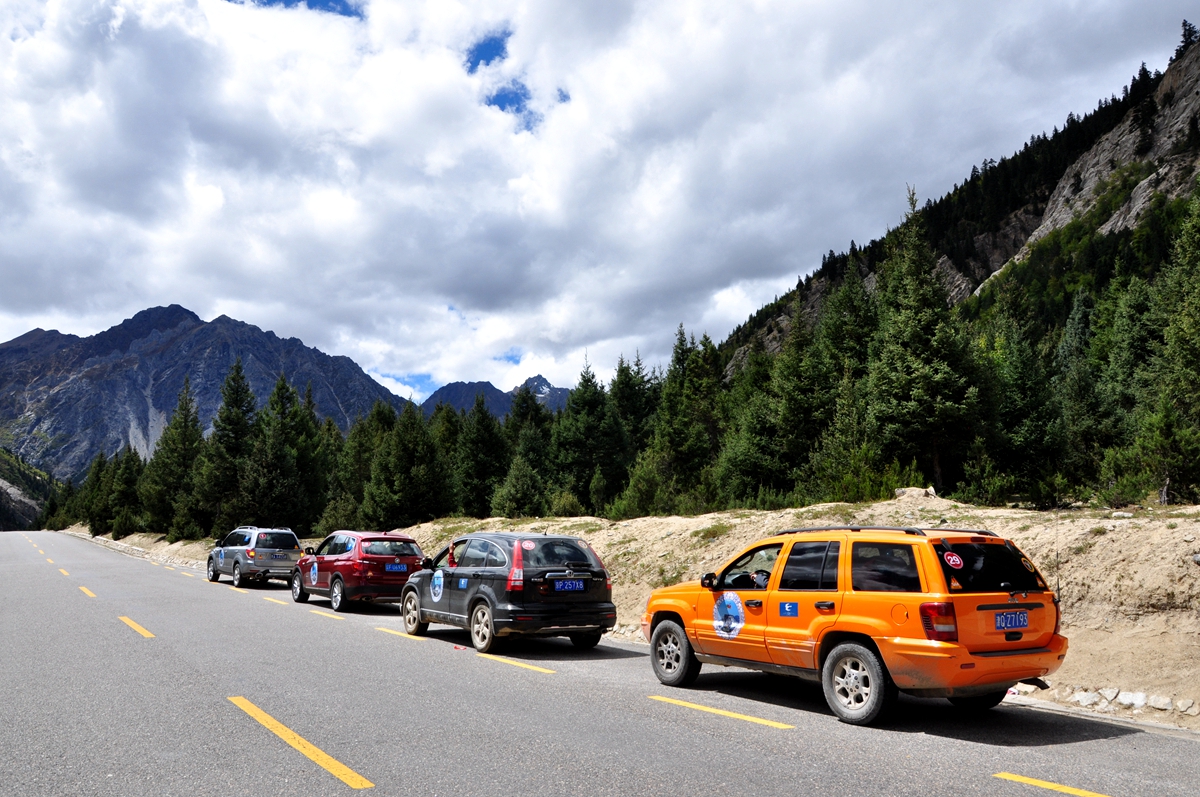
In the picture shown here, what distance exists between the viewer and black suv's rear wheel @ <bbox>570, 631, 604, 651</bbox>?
1213 centimetres

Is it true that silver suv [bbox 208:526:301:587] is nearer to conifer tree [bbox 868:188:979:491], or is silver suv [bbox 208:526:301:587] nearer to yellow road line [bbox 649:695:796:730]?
yellow road line [bbox 649:695:796:730]

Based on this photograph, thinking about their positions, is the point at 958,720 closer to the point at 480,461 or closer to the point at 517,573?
the point at 517,573

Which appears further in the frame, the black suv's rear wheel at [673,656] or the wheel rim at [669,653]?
the wheel rim at [669,653]

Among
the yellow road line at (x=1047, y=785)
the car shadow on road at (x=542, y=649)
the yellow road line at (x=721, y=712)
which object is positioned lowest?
the car shadow on road at (x=542, y=649)

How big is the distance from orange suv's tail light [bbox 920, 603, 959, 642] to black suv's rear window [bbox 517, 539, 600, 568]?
6032mm

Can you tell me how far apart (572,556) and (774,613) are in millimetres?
4441

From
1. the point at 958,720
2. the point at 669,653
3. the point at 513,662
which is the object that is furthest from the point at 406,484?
the point at 958,720

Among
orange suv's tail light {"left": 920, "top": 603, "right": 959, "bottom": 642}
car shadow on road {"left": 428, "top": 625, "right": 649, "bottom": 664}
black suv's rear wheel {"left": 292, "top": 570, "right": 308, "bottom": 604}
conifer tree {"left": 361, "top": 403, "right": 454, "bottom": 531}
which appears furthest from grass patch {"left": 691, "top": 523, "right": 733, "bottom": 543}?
conifer tree {"left": 361, "top": 403, "right": 454, "bottom": 531}

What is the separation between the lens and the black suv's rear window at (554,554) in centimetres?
1155

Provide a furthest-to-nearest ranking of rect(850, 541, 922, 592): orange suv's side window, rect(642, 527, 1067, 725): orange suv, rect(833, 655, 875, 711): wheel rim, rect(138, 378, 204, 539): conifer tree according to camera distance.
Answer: rect(138, 378, 204, 539): conifer tree, rect(833, 655, 875, 711): wheel rim, rect(850, 541, 922, 592): orange suv's side window, rect(642, 527, 1067, 725): orange suv

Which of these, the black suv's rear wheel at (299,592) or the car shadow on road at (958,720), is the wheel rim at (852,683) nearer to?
the car shadow on road at (958,720)

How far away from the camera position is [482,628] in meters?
11.6

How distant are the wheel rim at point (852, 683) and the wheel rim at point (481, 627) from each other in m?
5.61

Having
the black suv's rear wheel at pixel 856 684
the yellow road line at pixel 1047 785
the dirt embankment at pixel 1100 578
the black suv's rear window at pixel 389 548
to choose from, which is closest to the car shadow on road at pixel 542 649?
the dirt embankment at pixel 1100 578
